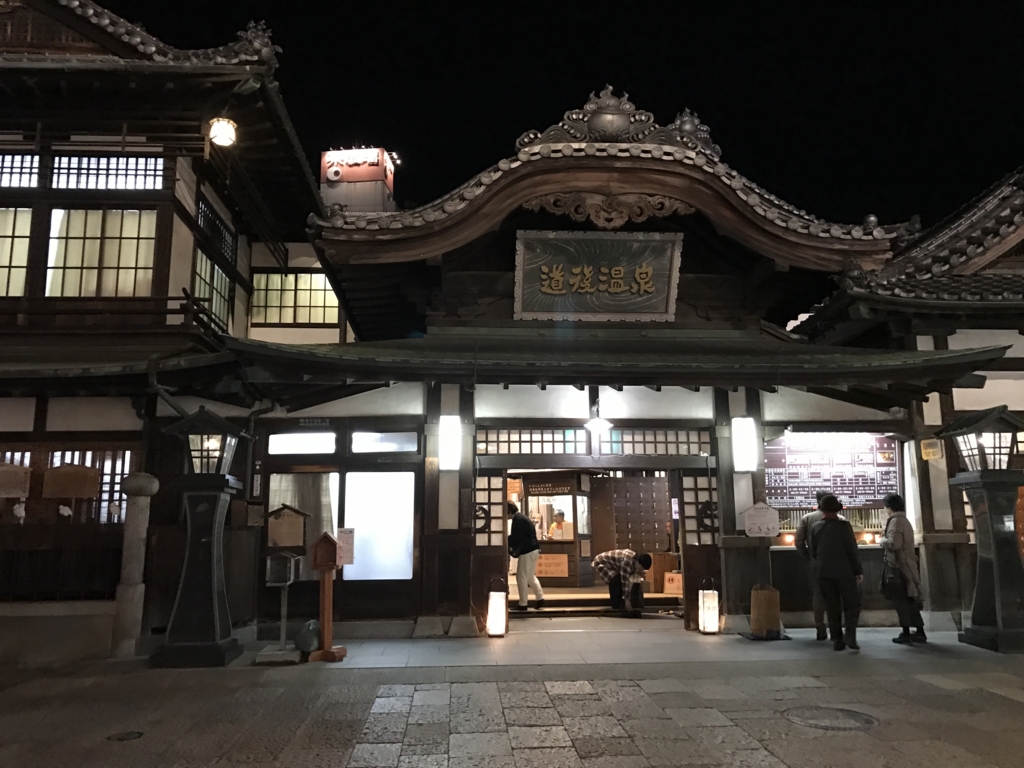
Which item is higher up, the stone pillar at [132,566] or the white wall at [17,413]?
the white wall at [17,413]

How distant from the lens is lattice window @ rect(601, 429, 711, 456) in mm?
12289

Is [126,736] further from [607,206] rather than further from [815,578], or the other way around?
[607,206]

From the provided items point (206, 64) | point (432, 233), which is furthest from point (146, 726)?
point (206, 64)

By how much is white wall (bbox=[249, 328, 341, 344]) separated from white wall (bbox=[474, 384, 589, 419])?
22.6 ft

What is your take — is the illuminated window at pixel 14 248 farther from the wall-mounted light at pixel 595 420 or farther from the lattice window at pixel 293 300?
the wall-mounted light at pixel 595 420

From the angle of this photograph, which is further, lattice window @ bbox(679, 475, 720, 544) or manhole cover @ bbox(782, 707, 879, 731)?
lattice window @ bbox(679, 475, 720, 544)

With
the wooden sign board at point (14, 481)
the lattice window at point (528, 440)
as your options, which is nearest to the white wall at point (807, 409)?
the lattice window at point (528, 440)

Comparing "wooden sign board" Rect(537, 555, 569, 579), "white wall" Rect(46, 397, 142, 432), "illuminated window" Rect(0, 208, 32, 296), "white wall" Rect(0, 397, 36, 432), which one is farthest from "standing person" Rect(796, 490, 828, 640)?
"illuminated window" Rect(0, 208, 32, 296)

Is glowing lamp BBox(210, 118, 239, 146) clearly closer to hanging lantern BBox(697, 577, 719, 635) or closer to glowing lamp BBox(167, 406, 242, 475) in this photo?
glowing lamp BBox(167, 406, 242, 475)

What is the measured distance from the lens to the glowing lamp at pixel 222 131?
13.5 m

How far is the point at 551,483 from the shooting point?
792 inches

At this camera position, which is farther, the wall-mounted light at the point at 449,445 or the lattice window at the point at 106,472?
the wall-mounted light at the point at 449,445

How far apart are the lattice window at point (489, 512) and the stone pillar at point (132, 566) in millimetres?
4992

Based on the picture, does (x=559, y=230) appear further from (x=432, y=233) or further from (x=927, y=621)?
(x=927, y=621)
